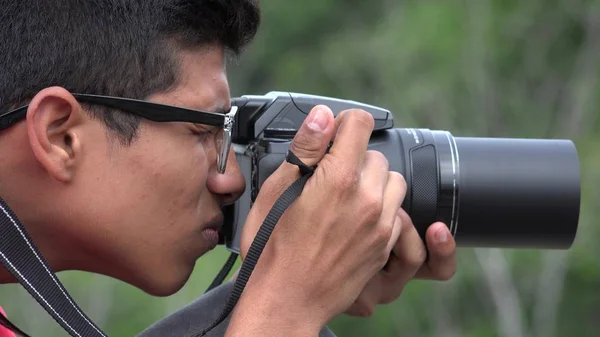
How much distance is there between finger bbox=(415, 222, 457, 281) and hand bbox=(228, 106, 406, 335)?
27cm

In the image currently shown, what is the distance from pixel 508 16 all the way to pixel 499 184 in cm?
1749

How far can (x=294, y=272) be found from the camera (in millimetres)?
2084

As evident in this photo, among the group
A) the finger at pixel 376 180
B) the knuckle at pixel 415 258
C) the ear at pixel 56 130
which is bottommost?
the knuckle at pixel 415 258

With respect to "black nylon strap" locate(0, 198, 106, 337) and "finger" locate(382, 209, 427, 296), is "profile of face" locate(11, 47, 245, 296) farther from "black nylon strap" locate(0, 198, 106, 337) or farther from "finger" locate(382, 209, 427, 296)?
"finger" locate(382, 209, 427, 296)

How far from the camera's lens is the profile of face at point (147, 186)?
209 centimetres

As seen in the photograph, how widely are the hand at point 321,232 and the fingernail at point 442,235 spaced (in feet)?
0.87

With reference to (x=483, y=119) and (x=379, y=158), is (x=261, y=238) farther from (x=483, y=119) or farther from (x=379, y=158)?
(x=483, y=119)

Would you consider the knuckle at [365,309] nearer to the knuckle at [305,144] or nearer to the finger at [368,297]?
the finger at [368,297]

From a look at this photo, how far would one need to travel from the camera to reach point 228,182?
2322 mm

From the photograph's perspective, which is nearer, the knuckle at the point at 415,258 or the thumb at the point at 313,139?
the thumb at the point at 313,139

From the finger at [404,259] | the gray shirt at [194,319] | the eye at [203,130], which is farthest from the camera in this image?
the finger at [404,259]

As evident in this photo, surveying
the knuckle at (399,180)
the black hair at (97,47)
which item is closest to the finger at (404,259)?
the knuckle at (399,180)

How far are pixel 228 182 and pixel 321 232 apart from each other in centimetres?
31

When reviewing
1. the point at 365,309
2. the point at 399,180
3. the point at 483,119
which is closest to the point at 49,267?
the point at 399,180
